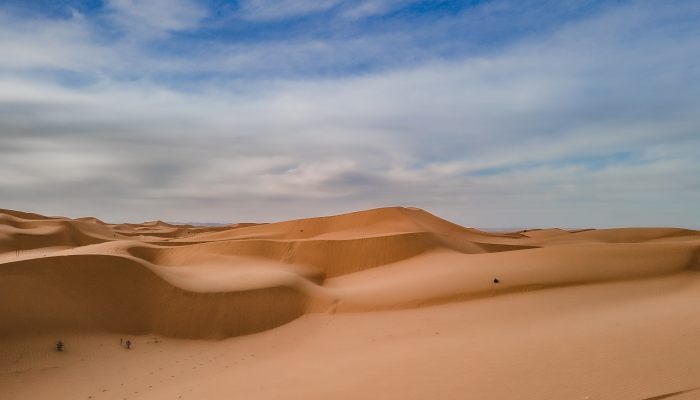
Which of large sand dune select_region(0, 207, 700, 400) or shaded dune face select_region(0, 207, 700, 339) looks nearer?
large sand dune select_region(0, 207, 700, 400)

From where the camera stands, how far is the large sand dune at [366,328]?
246 inches

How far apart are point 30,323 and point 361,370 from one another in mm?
7846

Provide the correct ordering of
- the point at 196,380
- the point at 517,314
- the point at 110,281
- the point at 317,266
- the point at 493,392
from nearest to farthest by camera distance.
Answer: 1. the point at 493,392
2. the point at 196,380
3. the point at 517,314
4. the point at 110,281
5. the point at 317,266

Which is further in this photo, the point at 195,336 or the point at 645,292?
the point at 645,292

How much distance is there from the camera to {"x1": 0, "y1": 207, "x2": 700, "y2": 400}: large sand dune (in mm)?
6250

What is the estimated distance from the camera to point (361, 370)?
727cm

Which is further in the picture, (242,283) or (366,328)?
(242,283)

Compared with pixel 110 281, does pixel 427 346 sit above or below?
below

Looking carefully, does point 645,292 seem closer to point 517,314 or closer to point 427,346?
point 517,314

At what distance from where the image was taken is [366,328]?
1134 cm

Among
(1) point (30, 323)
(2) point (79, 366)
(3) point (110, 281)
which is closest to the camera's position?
(2) point (79, 366)

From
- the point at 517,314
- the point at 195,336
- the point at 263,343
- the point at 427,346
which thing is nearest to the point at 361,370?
the point at 427,346

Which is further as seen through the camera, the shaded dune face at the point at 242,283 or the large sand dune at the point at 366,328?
the shaded dune face at the point at 242,283

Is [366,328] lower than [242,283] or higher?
lower
